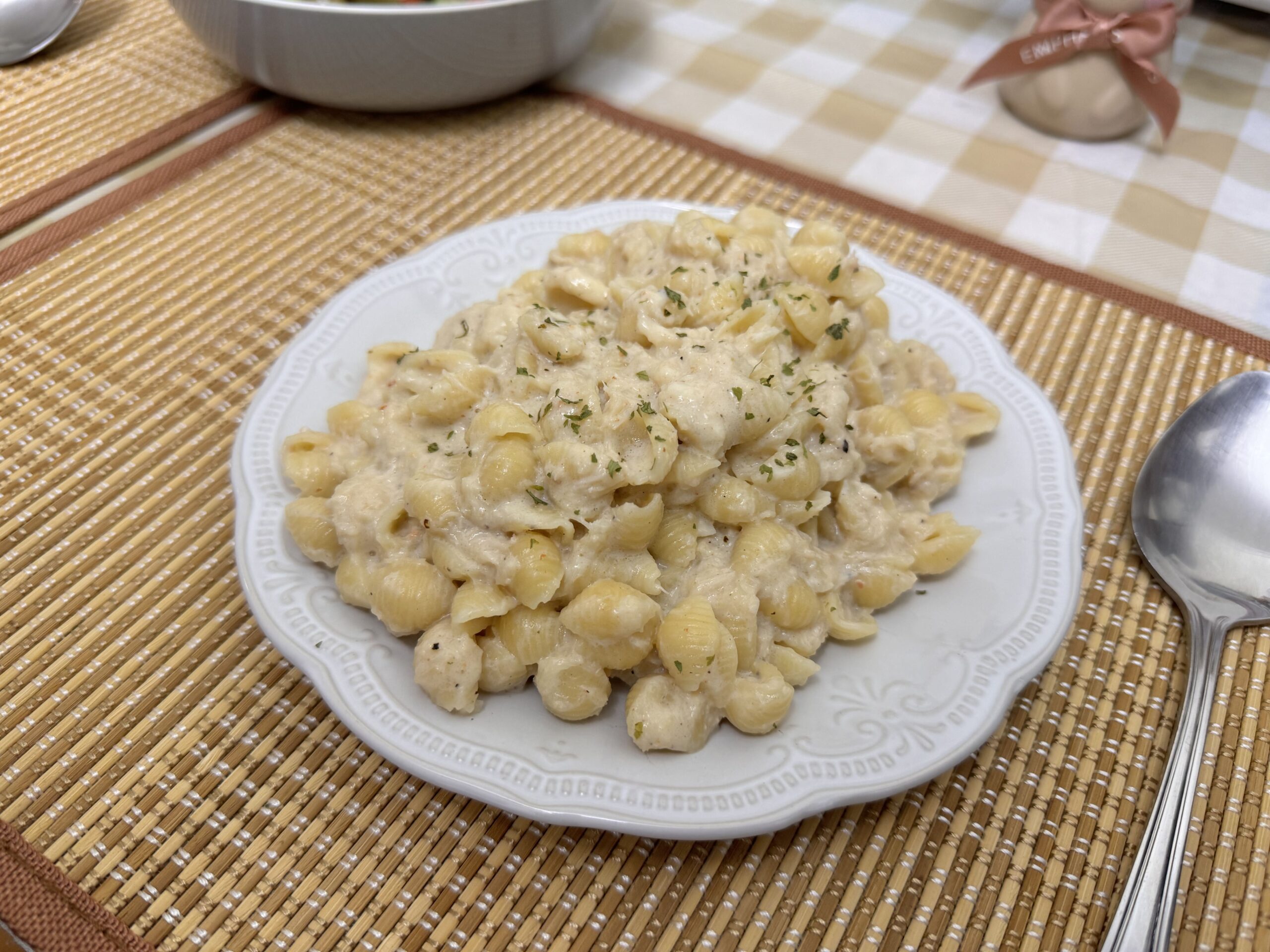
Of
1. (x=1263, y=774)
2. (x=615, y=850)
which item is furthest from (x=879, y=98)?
(x=615, y=850)

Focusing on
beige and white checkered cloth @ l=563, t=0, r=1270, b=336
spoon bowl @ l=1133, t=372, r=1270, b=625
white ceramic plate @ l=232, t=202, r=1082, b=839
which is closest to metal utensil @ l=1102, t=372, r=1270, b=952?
spoon bowl @ l=1133, t=372, r=1270, b=625

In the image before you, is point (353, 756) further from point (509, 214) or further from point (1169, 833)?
point (509, 214)

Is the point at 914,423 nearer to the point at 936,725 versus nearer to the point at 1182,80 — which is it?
the point at 936,725

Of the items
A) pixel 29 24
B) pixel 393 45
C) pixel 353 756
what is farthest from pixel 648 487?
pixel 29 24

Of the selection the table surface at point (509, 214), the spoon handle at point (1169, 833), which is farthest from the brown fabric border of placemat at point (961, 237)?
the spoon handle at point (1169, 833)

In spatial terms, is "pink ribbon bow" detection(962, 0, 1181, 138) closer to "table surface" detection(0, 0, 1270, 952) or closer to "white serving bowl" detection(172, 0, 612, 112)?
"table surface" detection(0, 0, 1270, 952)

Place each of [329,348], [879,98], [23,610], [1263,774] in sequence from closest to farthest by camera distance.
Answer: [1263,774] < [23,610] < [329,348] < [879,98]

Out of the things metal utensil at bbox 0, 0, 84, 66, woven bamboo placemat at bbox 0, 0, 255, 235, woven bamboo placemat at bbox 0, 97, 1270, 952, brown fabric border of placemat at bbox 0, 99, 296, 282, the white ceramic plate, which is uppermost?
metal utensil at bbox 0, 0, 84, 66
